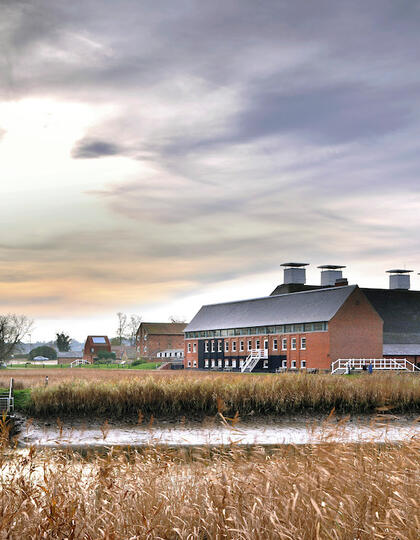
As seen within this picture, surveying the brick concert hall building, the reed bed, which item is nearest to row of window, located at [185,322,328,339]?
the brick concert hall building

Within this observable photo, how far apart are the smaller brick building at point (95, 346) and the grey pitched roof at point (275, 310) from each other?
A: 3735cm

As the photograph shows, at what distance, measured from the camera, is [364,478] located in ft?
23.7

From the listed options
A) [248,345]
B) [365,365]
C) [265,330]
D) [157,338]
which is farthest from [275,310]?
[157,338]

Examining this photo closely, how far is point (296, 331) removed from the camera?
217ft

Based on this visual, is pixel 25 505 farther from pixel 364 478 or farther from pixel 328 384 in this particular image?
pixel 328 384

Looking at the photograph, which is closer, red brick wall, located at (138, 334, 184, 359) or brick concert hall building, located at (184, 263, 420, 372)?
brick concert hall building, located at (184, 263, 420, 372)

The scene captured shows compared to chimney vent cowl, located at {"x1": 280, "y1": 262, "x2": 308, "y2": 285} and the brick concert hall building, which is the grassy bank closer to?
the brick concert hall building

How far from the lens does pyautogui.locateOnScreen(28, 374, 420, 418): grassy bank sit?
23609 millimetres

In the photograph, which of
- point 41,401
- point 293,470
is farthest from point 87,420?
point 293,470

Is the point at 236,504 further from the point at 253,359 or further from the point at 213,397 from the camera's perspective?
the point at 253,359

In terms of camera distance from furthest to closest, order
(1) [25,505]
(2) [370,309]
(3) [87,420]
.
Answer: (2) [370,309] → (3) [87,420] → (1) [25,505]

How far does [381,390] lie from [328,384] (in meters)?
2.09

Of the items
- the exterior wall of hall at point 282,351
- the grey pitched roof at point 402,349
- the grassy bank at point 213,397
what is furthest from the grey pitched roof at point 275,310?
the grassy bank at point 213,397

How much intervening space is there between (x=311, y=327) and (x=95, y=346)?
65183 millimetres
